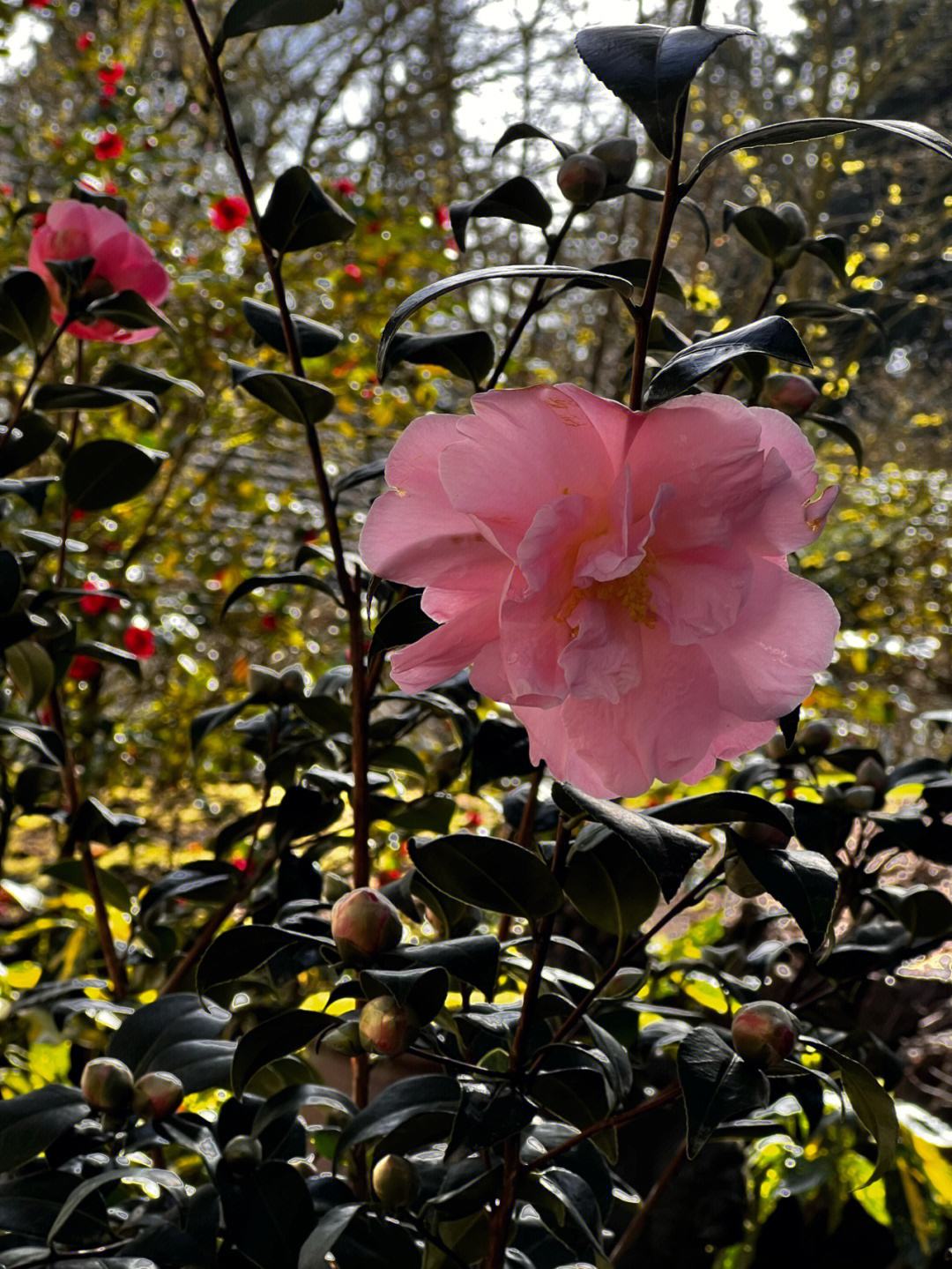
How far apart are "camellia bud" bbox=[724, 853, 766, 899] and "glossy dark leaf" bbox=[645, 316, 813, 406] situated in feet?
0.82

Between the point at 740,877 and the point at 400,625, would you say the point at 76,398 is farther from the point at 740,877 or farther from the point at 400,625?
the point at 740,877

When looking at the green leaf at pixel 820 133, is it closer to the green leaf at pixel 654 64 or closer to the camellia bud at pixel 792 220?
the green leaf at pixel 654 64

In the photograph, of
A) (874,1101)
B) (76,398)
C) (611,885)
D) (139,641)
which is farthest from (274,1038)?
(139,641)

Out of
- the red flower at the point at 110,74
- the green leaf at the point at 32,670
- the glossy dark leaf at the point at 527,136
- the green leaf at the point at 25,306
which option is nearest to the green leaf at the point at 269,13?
the glossy dark leaf at the point at 527,136

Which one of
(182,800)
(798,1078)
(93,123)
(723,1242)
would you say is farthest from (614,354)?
(798,1078)

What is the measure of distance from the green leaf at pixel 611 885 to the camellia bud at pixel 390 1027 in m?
0.12

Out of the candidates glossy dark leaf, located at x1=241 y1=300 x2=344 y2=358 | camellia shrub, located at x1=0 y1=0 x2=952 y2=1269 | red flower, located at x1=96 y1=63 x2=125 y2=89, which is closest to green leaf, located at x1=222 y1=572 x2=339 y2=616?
camellia shrub, located at x1=0 y1=0 x2=952 y2=1269

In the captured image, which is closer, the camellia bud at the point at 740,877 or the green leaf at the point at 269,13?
the camellia bud at the point at 740,877

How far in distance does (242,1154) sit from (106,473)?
1.71 ft

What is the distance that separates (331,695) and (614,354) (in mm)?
3557

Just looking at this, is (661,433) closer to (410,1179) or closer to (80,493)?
(410,1179)

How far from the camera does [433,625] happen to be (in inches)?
21.5

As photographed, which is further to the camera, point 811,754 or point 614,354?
point 614,354

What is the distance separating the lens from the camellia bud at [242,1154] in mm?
629
